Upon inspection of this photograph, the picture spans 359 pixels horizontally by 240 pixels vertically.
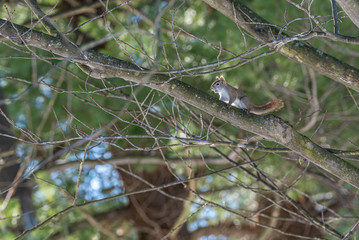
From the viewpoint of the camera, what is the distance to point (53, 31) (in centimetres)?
223

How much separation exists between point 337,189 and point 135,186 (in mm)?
2447

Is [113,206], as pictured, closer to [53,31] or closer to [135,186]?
[135,186]

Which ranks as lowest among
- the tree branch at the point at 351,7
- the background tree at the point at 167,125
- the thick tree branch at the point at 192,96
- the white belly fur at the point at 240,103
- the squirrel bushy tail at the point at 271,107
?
the background tree at the point at 167,125

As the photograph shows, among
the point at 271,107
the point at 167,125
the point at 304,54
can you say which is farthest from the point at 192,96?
the point at 167,125

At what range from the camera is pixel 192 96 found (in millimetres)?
2148

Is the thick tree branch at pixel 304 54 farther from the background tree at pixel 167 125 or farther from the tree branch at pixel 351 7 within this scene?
the background tree at pixel 167 125

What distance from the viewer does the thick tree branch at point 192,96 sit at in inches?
83.6

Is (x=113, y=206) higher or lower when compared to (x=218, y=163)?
lower

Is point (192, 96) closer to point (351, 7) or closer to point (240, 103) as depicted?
point (351, 7)

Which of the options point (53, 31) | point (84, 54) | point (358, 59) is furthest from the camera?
point (358, 59)

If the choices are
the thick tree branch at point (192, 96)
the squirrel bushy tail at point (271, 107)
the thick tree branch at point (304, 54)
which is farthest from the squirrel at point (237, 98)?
the thick tree branch at point (192, 96)

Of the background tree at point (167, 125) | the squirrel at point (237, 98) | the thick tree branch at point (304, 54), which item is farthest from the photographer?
the background tree at point (167, 125)

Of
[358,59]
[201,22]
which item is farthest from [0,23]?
[358,59]

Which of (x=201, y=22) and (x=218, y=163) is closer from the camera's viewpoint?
(x=218, y=163)
